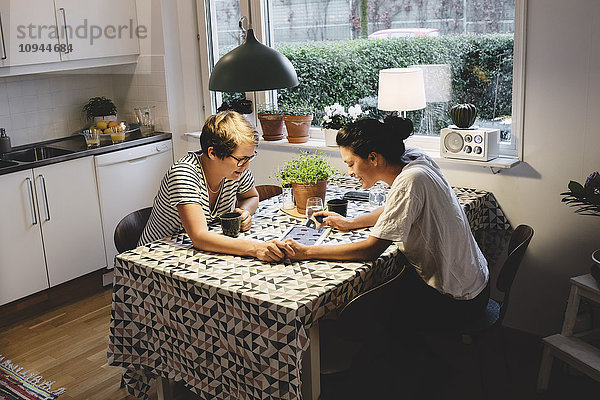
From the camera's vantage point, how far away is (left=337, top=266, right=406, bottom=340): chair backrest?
209cm

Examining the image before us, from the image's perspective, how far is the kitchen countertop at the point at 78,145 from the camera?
3.65m

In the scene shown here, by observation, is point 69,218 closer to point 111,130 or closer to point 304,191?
point 111,130

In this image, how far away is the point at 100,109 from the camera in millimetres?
4531

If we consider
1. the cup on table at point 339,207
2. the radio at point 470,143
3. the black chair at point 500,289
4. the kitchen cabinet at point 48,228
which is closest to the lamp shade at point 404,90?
the radio at point 470,143

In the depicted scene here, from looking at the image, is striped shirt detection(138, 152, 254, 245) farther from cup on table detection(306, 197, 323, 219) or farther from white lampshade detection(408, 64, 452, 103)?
white lampshade detection(408, 64, 452, 103)

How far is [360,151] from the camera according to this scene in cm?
238

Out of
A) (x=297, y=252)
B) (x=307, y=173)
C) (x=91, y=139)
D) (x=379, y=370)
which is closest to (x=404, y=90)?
(x=307, y=173)

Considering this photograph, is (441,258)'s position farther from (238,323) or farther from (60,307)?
(60,307)

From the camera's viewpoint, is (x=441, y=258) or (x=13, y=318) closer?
(x=441, y=258)

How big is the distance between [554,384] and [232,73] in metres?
1.98

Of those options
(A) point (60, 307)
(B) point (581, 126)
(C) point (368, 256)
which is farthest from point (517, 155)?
(A) point (60, 307)

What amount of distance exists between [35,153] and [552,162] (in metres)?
3.22

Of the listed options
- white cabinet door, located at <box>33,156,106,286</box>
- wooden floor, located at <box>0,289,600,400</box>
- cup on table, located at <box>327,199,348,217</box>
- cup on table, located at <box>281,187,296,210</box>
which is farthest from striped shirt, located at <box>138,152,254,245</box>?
white cabinet door, located at <box>33,156,106,286</box>

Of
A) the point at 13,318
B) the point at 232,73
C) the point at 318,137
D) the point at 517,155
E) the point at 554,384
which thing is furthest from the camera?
the point at 318,137
